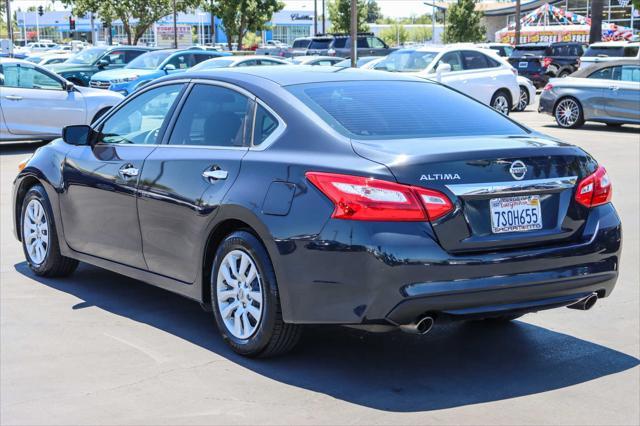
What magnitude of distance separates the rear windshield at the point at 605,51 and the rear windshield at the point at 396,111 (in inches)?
974

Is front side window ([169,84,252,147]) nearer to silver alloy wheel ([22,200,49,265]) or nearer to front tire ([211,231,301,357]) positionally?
front tire ([211,231,301,357])

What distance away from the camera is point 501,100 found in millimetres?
23703

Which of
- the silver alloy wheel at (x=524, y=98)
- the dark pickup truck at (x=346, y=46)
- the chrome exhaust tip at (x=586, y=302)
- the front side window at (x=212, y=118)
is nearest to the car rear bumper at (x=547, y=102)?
the silver alloy wheel at (x=524, y=98)

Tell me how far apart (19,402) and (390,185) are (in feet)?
6.81

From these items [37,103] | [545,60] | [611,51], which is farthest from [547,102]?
[545,60]

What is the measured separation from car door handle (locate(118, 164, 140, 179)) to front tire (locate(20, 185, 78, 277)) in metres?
1.07

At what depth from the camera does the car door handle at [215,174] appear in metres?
5.46

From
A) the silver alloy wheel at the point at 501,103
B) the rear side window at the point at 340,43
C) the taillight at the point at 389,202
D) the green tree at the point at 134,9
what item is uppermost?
the green tree at the point at 134,9

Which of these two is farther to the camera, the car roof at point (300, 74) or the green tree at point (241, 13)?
the green tree at point (241, 13)

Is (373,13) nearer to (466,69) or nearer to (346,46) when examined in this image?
(346,46)

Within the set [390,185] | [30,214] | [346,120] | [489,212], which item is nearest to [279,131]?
[346,120]

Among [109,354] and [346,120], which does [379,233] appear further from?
[109,354]

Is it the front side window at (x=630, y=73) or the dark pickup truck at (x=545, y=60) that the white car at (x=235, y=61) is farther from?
the dark pickup truck at (x=545, y=60)

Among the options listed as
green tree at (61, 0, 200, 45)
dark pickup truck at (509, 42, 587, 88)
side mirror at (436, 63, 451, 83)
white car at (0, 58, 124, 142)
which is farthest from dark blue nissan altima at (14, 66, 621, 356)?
green tree at (61, 0, 200, 45)
